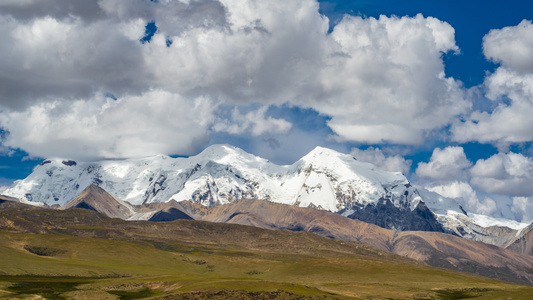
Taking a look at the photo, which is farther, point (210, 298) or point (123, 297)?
point (123, 297)

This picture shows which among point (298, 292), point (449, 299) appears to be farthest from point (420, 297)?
point (298, 292)

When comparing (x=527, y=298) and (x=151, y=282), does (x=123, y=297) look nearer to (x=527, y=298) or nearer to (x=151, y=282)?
(x=151, y=282)

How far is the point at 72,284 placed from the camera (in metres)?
160

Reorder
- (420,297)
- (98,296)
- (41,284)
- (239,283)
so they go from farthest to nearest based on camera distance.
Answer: (420,297), (41,284), (239,283), (98,296)

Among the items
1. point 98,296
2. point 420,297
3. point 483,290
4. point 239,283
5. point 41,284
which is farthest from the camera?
point 483,290

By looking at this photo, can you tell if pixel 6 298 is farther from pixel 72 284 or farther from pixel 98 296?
pixel 72 284

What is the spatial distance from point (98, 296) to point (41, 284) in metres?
34.7

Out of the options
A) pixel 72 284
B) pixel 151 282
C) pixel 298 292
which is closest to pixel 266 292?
pixel 298 292

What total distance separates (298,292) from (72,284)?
62.7 meters

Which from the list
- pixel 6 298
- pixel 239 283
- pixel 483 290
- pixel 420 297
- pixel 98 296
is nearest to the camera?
pixel 6 298

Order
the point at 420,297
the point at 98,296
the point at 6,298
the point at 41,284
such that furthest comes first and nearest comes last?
1. the point at 420,297
2. the point at 41,284
3. the point at 98,296
4. the point at 6,298

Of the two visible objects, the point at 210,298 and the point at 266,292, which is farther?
the point at 266,292

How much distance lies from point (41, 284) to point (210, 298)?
195ft

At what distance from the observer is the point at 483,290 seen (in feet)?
654
